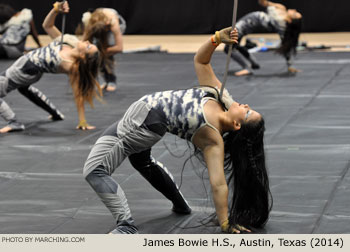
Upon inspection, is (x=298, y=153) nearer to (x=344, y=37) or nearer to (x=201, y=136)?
(x=201, y=136)

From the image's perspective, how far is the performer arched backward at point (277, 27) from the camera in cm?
782

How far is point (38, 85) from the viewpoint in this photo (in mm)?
7828

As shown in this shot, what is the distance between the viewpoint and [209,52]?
11.2 feet

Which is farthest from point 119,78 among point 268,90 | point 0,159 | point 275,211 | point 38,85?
point 275,211

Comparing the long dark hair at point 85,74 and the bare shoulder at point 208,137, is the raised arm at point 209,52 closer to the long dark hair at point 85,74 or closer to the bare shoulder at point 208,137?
the bare shoulder at point 208,137

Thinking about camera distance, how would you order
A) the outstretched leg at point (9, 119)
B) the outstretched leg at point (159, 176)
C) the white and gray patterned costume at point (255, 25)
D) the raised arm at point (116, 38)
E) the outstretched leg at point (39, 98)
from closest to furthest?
the outstretched leg at point (159, 176), the outstretched leg at point (9, 119), the outstretched leg at point (39, 98), the raised arm at point (116, 38), the white and gray patterned costume at point (255, 25)

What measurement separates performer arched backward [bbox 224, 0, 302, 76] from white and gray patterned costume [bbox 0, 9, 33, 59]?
289 cm

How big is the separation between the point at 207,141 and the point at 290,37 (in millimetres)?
4778

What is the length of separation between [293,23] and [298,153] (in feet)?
→ 10.7

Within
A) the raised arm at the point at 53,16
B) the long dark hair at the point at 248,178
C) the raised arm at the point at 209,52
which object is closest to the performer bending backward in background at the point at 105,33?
the raised arm at the point at 53,16

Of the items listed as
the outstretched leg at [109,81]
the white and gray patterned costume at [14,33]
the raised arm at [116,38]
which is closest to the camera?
the raised arm at [116,38]

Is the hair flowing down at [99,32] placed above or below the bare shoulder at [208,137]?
below

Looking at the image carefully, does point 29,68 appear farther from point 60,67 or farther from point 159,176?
point 159,176

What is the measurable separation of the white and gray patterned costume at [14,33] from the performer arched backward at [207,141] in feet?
20.6
